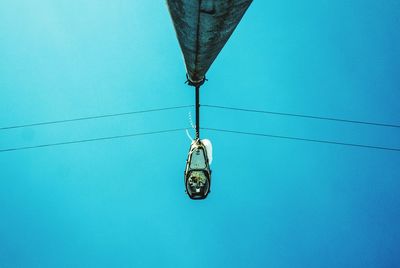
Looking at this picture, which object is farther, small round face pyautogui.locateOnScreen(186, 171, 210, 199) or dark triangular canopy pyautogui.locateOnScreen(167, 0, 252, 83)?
small round face pyautogui.locateOnScreen(186, 171, 210, 199)

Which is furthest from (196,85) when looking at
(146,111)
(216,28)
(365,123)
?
(365,123)

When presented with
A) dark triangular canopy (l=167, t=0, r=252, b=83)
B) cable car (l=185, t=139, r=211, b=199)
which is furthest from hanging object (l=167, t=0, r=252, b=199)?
cable car (l=185, t=139, r=211, b=199)

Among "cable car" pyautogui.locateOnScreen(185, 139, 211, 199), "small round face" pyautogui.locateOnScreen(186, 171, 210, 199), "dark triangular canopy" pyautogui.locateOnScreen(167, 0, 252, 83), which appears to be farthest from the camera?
"small round face" pyautogui.locateOnScreen(186, 171, 210, 199)

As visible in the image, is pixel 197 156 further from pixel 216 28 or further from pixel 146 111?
pixel 146 111

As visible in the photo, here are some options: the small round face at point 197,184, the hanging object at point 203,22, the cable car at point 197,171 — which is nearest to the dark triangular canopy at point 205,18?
the hanging object at point 203,22

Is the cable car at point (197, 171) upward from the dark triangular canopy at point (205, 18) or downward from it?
downward

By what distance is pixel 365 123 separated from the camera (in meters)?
14.3

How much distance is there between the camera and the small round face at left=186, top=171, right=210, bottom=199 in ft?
21.3

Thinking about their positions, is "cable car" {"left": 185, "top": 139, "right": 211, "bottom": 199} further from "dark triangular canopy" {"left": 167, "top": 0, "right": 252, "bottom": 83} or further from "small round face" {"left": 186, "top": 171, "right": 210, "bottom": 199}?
"dark triangular canopy" {"left": 167, "top": 0, "right": 252, "bottom": 83}

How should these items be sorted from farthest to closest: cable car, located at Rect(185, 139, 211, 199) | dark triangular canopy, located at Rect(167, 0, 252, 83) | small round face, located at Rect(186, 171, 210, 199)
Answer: small round face, located at Rect(186, 171, 210, 199) < cable car, located at Rect(185, 139, 211, 199) < dark triangular canopy, located at Rect(167, 0, 252, 83)

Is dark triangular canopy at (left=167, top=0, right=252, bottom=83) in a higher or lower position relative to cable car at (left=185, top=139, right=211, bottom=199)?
higher

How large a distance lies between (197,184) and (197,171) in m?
0.35

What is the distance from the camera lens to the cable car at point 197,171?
6363mm

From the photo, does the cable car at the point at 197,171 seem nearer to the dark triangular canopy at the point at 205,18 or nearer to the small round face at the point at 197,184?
the small round face at the point at 197,184
